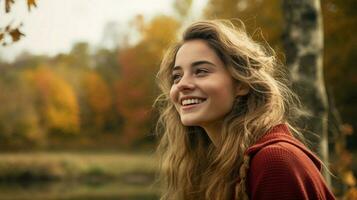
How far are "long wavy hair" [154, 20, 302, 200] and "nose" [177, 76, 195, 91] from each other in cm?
17

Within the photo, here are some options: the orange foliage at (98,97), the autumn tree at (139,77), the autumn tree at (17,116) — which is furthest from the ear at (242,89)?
the orange foliage at (98,97)

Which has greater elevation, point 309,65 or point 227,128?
point 309,65

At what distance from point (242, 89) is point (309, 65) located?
1.93 meters

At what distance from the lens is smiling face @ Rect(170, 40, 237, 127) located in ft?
8.65

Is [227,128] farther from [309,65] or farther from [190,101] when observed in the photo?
[309,65]

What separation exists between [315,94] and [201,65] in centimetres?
204

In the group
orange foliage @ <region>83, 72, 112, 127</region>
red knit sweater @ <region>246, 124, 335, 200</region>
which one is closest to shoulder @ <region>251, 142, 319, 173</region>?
red knit sweater @ <region>246, 124, 335, 200</region>

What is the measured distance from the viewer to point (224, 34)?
8.90ft

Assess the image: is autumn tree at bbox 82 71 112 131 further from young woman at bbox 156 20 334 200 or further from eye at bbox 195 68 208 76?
eye at bbox 195 68 208 76

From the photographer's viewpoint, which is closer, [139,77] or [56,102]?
[139,77]

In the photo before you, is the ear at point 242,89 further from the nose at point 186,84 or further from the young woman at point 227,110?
the nose at point 186,84

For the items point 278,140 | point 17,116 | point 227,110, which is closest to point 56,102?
point 17,116

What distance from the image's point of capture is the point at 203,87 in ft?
8.62

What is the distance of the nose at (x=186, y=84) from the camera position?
8.76 ft
